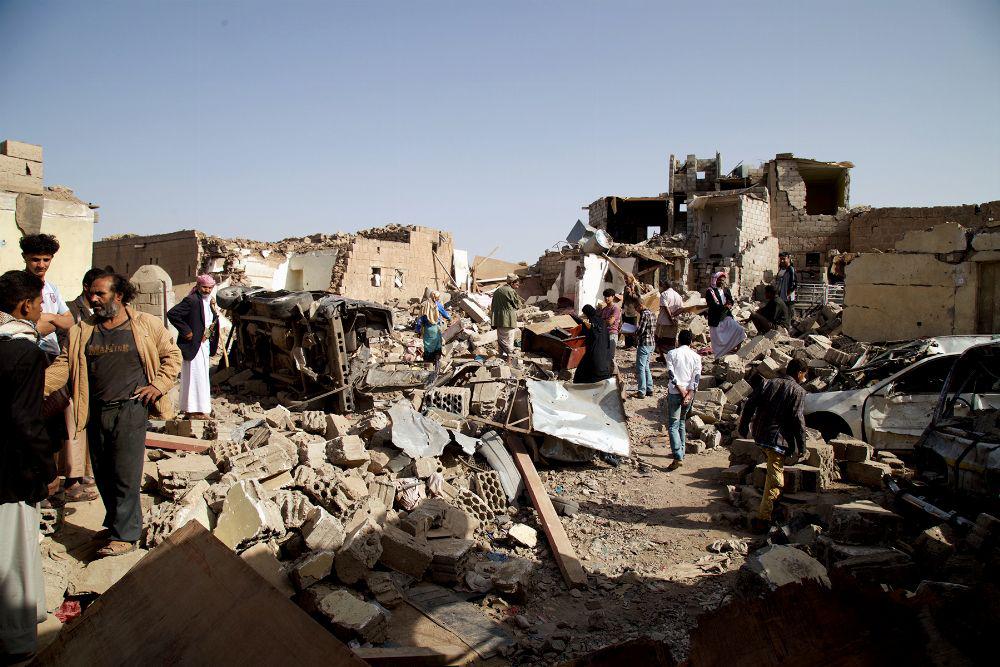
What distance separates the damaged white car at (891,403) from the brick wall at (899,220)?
17.6 m

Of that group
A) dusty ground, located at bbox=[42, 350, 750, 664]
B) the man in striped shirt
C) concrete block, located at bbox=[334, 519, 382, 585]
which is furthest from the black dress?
concrete block, located at bbox=[334, 519, 382, 585]

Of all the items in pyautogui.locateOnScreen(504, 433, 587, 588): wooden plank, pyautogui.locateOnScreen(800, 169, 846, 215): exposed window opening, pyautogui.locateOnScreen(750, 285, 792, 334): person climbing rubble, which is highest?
pyautogui.locateOnScreen(800, 169, 846, 215): exposed window opening

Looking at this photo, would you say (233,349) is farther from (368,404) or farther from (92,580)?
(92,580)

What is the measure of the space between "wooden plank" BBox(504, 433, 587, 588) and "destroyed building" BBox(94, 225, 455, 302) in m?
14.5

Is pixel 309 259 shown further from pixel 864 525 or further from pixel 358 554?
pixel 864 525

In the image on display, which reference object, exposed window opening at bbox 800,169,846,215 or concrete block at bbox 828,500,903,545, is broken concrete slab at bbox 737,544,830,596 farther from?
exposed window opening at bbox 800,169,846,215

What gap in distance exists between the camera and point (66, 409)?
3637mm

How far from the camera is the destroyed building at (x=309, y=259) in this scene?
65.6 feet

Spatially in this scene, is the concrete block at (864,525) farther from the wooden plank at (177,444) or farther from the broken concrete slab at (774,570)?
the wooden plank at (177,444)

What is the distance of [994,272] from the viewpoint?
12242mm

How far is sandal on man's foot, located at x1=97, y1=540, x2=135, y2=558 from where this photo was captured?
3.77 meters

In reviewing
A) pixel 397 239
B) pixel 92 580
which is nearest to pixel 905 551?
pixel 92 580

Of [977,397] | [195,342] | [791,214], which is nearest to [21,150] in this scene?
[195,342]

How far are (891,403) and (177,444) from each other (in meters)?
7.53
